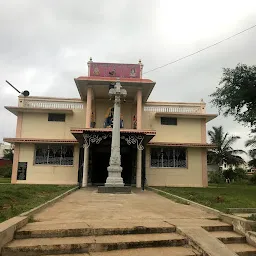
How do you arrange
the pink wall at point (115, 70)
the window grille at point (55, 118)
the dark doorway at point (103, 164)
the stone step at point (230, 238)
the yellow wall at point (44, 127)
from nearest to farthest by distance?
the stone step at point (230, 238), the pink wall at point (115, 70), the dark doorway at point (103, 164), the yellow wall at point (44, 127), the window grille at point (55, 118)

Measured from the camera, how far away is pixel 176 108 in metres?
20.7

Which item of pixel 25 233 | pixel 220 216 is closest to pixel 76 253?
pixel 25 233

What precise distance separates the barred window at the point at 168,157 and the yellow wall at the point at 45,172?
5759 millimetres

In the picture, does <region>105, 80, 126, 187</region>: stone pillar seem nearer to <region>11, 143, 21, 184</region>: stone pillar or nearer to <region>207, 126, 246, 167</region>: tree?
<region>11, 143, 21, 184</region>: stone pillar

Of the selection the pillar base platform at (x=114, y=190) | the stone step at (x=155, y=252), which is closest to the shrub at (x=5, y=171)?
the pillar base platform at (x=114, y=190)

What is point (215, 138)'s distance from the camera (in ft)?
113

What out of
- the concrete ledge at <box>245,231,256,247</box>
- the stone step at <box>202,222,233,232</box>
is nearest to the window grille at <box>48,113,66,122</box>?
the stone step at <box>202,222,233,232</box>

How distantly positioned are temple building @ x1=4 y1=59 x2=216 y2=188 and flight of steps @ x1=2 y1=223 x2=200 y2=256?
1282cm

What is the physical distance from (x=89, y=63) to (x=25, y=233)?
14.9 metres

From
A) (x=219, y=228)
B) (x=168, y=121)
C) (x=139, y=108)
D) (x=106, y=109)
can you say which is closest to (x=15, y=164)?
(x=106, y=109)

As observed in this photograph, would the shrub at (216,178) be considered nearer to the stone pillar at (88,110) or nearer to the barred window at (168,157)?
the barred window at (168,157)

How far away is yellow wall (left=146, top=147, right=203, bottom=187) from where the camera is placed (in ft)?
64.0

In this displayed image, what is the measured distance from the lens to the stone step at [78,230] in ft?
14.9

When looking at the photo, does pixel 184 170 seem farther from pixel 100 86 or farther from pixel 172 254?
pixel 172 254
